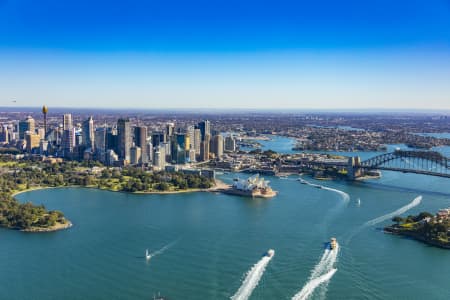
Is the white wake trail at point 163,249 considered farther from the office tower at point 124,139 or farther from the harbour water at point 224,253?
the office tower at point 124,139

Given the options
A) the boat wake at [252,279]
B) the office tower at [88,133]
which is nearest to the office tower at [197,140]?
the office tower at [88,133]

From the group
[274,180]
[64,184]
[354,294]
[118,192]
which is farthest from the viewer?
[274,180]

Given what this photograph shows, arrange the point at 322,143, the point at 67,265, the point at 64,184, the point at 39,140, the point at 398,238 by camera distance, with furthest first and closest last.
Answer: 1. the point at 322,143
2. the point at 39,140
3. the point at 64,184
4. the point at 398,238
5. the point at 67,265

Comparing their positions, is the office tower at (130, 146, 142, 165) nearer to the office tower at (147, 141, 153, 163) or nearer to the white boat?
the office tower at (147, 141, 153, 163)

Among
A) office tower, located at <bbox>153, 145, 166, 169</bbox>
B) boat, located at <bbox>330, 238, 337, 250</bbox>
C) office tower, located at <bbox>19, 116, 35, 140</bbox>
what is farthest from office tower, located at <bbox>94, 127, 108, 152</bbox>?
boat, located at <bbox>330, 238, 337, 250</bbox>

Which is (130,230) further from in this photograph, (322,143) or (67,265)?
(322,143)

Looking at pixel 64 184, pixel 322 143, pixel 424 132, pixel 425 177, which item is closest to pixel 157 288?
pixel 64 184
